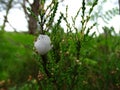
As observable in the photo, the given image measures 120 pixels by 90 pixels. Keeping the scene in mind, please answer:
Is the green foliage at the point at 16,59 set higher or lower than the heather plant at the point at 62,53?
higher

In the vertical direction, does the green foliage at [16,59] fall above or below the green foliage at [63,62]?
above

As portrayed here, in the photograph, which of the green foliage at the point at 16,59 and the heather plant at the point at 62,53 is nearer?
the heather plant at the point at 62,53

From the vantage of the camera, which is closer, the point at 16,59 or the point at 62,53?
the point at 62,53

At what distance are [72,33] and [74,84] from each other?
32cm

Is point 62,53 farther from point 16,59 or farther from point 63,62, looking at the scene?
point 16,59

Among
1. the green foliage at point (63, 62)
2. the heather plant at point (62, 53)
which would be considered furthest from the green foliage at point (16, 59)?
the heather plant at point (62, 53)

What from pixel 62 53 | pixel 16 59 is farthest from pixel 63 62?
pixel 16 59

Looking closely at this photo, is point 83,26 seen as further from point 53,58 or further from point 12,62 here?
point 12,62

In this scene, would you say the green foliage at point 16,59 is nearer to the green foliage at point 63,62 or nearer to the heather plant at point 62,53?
the green foliage at point 63,62

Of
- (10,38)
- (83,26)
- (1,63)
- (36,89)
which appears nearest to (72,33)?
(83,26)

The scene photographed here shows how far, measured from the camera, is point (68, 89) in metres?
2.19

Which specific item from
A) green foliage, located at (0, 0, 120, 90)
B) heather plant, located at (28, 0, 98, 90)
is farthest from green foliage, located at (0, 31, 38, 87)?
heather plant, located at (28, 0, 98, 90)

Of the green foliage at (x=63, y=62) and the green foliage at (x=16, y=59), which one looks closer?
the green foliage at (x=63, y=62)

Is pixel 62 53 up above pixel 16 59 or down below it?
below
